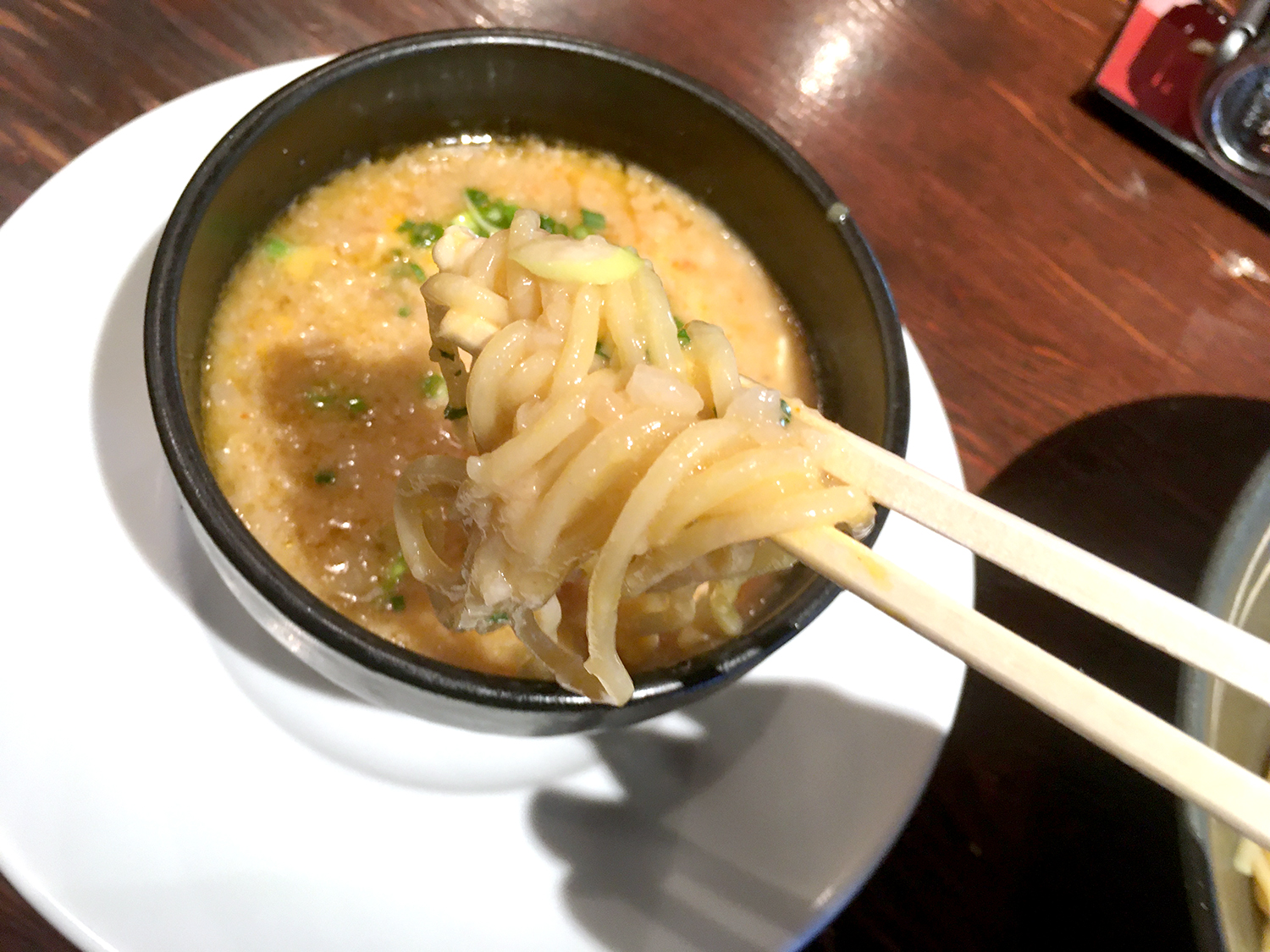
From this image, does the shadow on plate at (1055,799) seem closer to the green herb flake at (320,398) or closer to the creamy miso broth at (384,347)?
the creamy miso broth at (384,347)

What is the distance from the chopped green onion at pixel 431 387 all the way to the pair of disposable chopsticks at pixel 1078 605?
3.24 feet

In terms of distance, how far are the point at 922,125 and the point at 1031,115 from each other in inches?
14.4

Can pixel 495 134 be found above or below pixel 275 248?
above

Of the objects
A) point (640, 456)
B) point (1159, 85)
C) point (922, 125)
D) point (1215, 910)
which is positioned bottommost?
point (1215, 910)

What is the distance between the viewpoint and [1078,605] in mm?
928

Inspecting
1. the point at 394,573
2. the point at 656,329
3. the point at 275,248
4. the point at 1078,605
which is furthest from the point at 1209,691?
the point at 275,248

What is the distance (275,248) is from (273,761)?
1013 millimetres

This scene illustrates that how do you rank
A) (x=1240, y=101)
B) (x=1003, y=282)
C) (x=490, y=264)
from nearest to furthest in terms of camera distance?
(x=490, y=264), (x=1003, y=282), (x=1240, y=101)

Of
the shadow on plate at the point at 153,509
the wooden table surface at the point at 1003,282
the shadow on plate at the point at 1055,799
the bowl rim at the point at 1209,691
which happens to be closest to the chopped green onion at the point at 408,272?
the shadow on plate at the point at 153,509

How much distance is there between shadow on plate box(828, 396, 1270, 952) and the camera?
5.99ft

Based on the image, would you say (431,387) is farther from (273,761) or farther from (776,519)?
(776,519)

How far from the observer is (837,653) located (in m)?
1.68

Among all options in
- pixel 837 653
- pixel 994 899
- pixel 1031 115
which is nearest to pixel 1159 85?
pixel 1031 115

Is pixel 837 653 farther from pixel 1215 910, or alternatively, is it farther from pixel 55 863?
pixel 55 863
